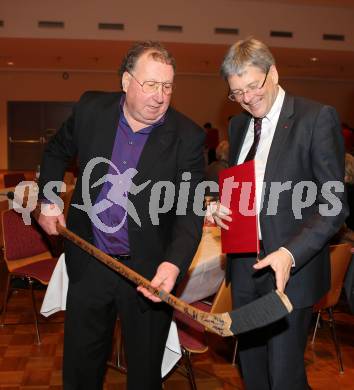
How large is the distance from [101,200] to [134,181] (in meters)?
0.15

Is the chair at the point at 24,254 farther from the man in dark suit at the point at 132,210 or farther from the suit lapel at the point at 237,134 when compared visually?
the suit lapel at the point at 237,134

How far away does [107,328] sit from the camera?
6.82 feet

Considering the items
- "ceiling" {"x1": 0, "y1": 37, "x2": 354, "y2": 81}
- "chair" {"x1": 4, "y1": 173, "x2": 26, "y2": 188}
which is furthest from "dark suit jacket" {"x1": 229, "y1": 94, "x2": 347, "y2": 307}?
"ceiling" {"x1": 0, "y1": 37, "x2": 354, "y2": 81}

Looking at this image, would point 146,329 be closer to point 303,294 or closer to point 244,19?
point 303,294

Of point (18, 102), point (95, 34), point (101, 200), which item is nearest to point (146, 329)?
point (101, 200)

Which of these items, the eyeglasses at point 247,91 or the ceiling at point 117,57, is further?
the ceiling at point 117,57

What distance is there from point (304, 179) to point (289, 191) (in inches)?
2.8

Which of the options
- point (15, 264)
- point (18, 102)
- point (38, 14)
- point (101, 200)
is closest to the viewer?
point (101, 200)

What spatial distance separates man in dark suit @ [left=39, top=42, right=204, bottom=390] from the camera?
191 centimetres

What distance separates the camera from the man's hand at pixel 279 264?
1680mm

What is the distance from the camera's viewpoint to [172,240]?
2.00 m

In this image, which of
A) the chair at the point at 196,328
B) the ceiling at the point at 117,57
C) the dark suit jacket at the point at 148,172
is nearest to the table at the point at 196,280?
the chair at the point at 196,328

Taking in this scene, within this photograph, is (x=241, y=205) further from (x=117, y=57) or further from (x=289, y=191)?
(x=117, y=57)

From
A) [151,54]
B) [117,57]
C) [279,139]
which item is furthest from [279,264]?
[117,57]
